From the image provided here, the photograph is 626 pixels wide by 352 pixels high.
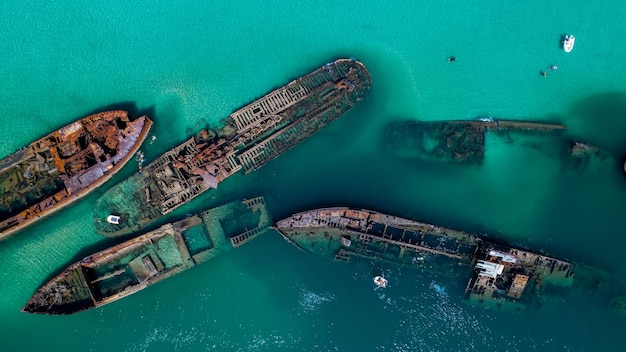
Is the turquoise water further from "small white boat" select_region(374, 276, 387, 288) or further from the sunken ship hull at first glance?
the sunken ship hull

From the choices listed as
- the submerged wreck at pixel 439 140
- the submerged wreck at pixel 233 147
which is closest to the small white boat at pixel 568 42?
the submerged wreck at pixel 439 140

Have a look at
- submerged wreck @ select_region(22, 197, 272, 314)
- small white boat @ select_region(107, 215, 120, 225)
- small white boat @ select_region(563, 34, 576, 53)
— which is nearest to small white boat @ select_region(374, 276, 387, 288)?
submerged wreck @ select_region(22, 197, 272, 314)

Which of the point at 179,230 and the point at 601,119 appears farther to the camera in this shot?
the point at 601,119

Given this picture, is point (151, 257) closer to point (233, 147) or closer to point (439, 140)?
point (233, 147)

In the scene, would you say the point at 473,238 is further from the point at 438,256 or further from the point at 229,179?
the point at 229,179

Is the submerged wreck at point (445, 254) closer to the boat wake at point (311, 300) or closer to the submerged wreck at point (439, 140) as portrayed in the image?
the boat wake at point (311, 300)

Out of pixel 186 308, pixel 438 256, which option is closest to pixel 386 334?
pixel 438 256
